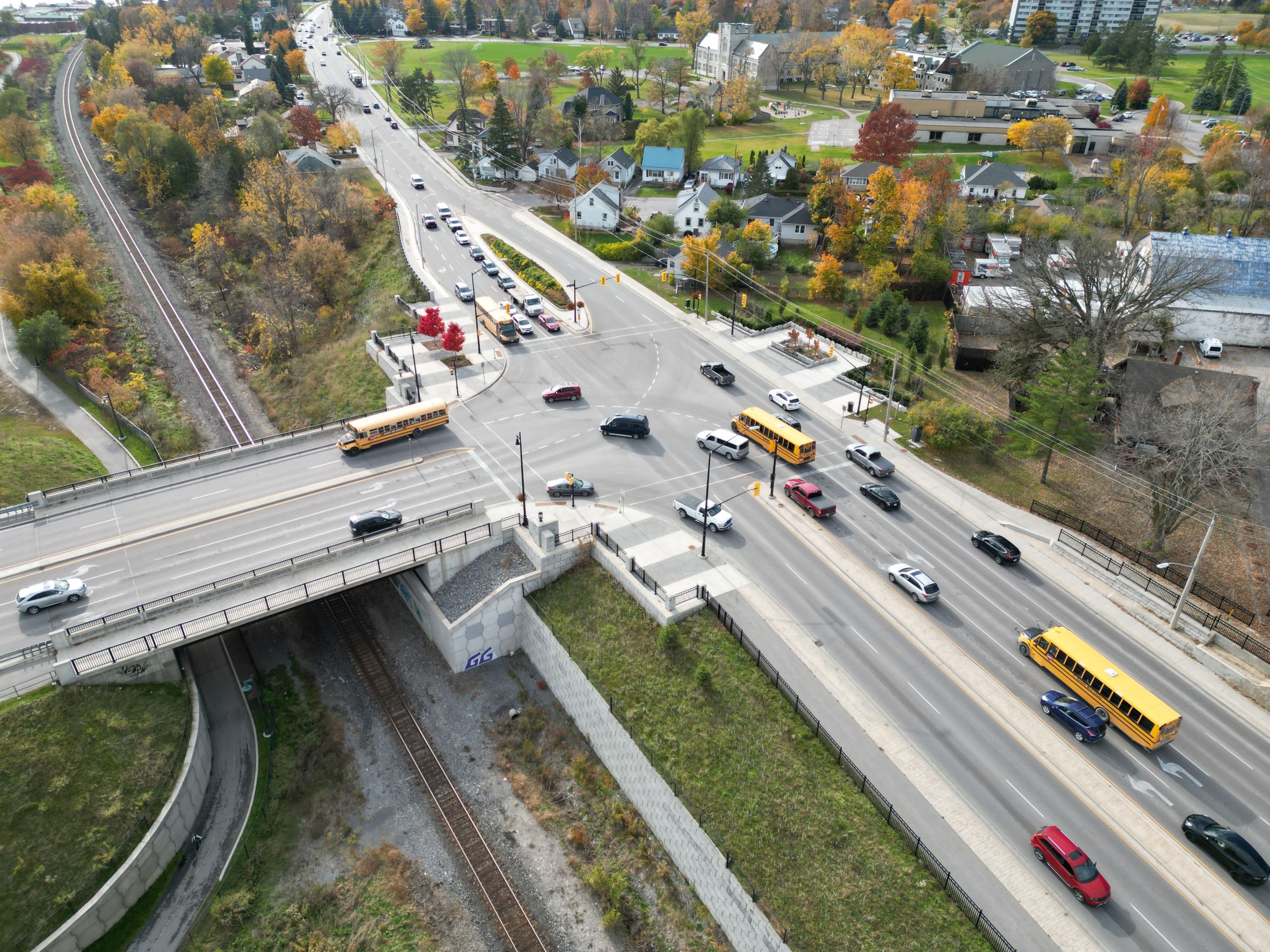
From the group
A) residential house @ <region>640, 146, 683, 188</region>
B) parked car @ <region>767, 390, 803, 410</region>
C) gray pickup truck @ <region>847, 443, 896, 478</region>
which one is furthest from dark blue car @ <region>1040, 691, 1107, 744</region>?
Result: residential house @ <region>640, 146, 683, 188</region>

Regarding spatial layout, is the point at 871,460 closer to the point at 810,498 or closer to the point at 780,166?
the point at 810,498

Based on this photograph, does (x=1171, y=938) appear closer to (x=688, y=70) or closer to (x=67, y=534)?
(x=67, y=534)

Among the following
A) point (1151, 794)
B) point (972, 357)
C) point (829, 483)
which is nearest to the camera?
point (1151, 794)

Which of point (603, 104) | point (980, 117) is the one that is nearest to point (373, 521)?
point (603, 104)

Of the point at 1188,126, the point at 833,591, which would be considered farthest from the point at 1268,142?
the point at 833,591

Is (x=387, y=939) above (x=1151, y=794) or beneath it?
beneath

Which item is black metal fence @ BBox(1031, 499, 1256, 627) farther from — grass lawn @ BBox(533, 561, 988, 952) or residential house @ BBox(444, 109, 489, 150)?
residential house @ BBox(444, 109, 489, 150)

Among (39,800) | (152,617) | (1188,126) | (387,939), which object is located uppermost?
(1188,126)

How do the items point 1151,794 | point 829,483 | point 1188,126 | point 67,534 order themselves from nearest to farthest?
point 1151,794 → point 67,534 → point 829,483 → point 1188,126

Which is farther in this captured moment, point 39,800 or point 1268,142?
point 1268,142
